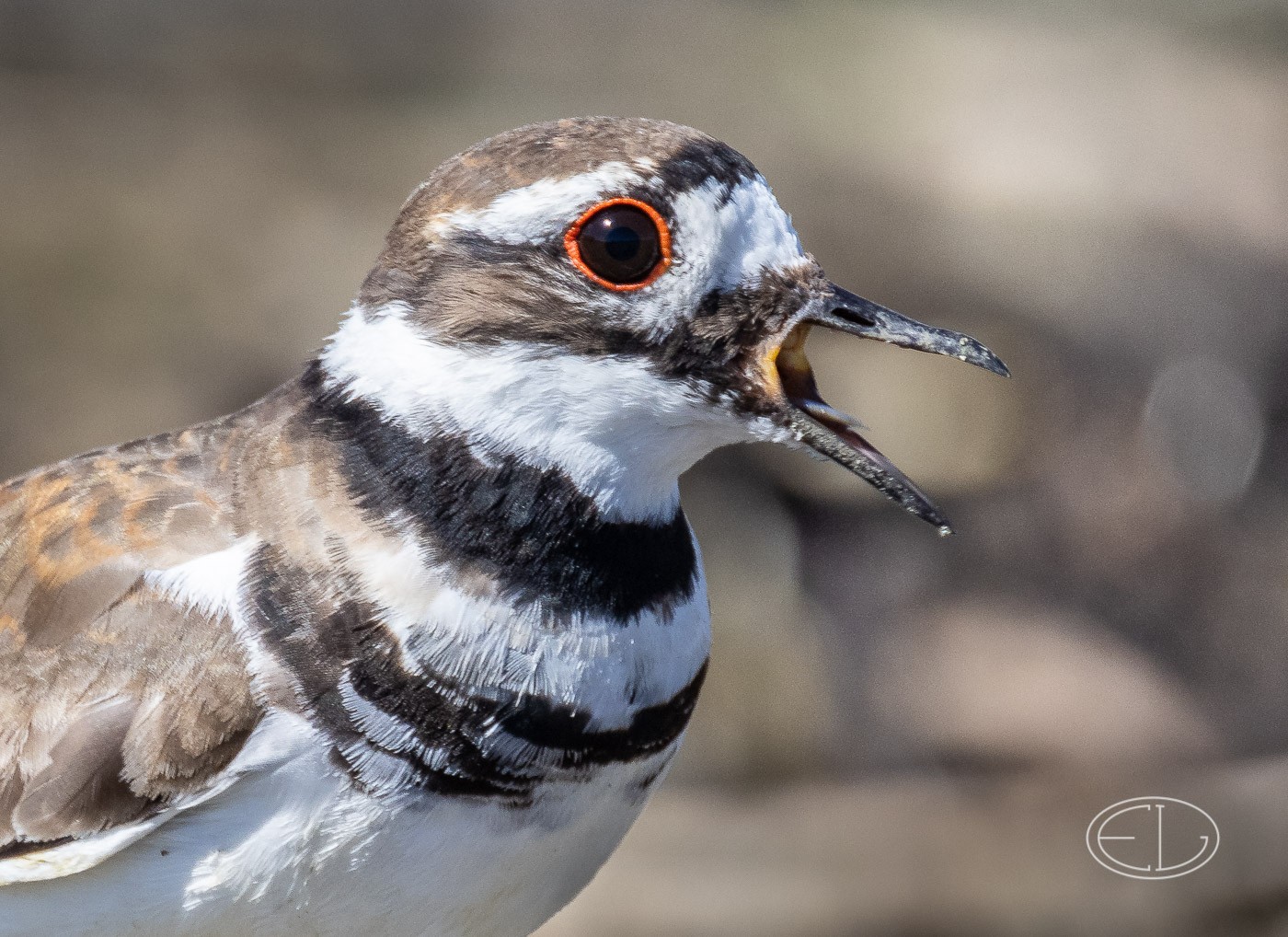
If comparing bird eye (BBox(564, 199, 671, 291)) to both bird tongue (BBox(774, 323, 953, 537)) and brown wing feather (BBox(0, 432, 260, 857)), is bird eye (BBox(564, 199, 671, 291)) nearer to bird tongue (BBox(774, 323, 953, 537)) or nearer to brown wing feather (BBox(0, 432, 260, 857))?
bird tongue (BBox(774, 323, 953, 537))

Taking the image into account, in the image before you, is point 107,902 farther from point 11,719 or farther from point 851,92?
point 851,92

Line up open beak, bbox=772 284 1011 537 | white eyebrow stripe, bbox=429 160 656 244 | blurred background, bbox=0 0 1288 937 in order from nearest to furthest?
white eyebrow stripe, bbox=429 160 656 244
open beak, bbox=772 284 1011 537
blurred background, bbox=0 0 1288 937

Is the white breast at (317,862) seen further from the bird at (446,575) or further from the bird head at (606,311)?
the bird head at (606,311)

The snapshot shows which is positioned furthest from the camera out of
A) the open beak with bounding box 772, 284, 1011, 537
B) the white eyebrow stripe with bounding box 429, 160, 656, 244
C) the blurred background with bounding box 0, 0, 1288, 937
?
the blurred background with bounding box 0, 0, 1288, 937

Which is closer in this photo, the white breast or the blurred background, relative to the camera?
the white breast

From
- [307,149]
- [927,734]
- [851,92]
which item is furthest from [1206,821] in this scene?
[307,149]

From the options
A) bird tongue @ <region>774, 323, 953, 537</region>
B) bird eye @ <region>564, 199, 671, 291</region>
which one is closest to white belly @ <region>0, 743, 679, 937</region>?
bird tongue @ <region>774, 323, 953, 537</region>

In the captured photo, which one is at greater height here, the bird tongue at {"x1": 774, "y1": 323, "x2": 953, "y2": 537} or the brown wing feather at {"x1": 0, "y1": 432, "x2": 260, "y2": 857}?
the bird tongue at {"x1": 774, "y1": 323, "x2": 953, "y2": 537}

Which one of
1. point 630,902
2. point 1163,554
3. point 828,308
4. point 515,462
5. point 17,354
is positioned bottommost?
point 630,902
